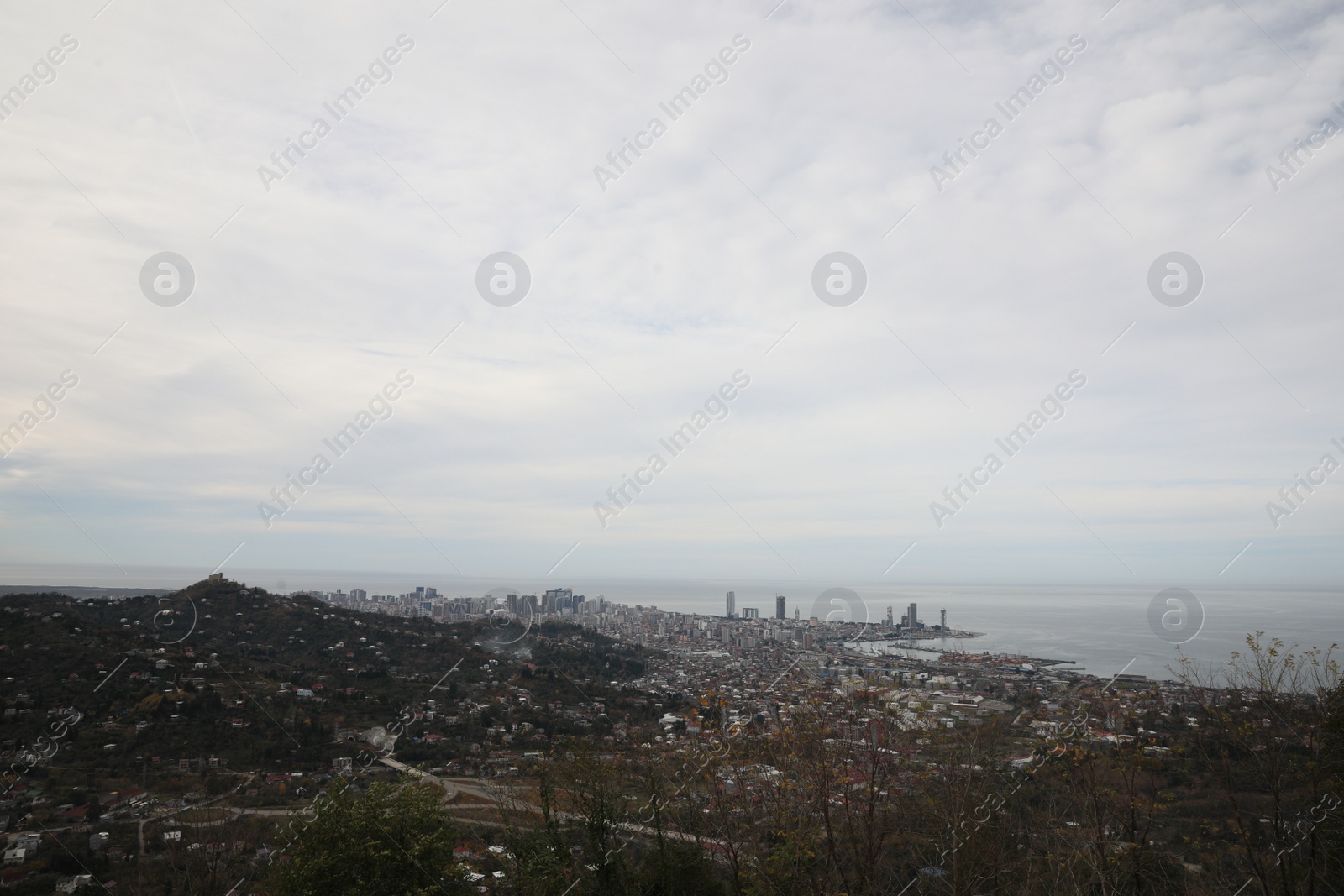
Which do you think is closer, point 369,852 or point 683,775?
point 369,852

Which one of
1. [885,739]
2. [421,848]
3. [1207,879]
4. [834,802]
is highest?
[885,739]

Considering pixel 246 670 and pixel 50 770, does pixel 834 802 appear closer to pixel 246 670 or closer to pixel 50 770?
pixel 50 770

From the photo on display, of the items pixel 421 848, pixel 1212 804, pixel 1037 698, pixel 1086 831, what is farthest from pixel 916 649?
pixel 421 848

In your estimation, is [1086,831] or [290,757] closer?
[1086,831]

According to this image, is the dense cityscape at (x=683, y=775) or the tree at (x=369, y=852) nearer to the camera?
the dense cityscape at (x=683, y=775)

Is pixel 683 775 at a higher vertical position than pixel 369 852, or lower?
higher

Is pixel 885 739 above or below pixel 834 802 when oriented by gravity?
above

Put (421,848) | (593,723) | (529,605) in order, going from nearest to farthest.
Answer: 1. (421,848)
2. (593,723)
3. (529,605)

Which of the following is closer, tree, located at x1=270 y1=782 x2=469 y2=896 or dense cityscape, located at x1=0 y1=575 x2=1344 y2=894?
dense cityscape, located at x1=0 y1=575 x2=1344 y2=894
